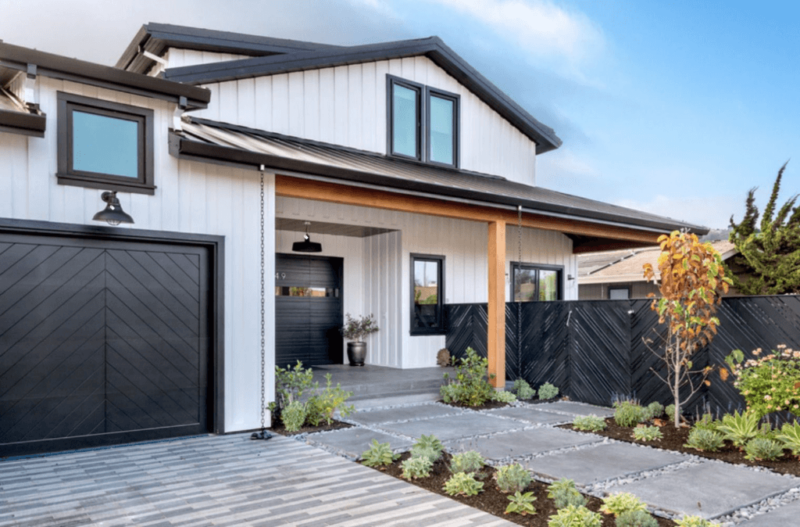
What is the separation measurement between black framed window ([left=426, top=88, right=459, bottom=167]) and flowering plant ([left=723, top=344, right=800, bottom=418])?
5846 mm

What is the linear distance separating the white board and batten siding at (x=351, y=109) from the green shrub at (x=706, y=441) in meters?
6.20

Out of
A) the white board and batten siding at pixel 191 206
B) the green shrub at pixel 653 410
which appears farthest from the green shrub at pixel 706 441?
the white board and batten siding at pixel 191 206

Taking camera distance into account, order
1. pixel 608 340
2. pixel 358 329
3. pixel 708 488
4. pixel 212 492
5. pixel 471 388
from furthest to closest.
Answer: pixel 358 329
pixel 471 388
pixel 608 340
pixel 708 488
pixel 212 492

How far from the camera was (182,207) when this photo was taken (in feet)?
20.0

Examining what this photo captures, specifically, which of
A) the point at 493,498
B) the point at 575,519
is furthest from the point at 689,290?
the point at 575,519

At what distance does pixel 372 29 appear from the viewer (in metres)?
28.1

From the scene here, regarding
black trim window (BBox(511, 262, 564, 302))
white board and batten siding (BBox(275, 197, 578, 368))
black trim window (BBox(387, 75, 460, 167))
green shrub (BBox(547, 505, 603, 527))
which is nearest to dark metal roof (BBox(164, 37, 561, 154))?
black trim window (BBox(387, 75, 460, 167))

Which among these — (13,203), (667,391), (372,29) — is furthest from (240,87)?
(372,29)

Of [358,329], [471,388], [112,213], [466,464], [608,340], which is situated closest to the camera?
[466,464]

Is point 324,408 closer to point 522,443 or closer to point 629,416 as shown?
point 522,443

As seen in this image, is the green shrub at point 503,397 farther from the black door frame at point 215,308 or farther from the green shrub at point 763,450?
the black door frame at point 215,308

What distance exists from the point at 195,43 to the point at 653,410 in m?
8.18

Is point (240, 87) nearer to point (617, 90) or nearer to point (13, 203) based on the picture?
point (13, 203)

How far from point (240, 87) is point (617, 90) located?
23.6 metres
